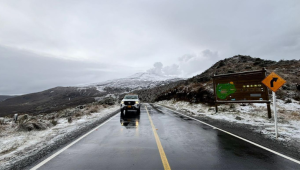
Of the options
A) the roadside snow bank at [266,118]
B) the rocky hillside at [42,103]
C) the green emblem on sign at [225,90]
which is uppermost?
the green emblem on sign at [225,90]

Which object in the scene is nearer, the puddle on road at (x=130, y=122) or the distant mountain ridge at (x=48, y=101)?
the puddle on road at (x=130, y=122)

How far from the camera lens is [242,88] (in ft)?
43.4

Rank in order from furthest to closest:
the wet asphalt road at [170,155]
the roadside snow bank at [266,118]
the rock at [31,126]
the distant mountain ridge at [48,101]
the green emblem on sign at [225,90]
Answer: the distant mountain ridge at [48,101] → the green emblem on sign at [225,90] → the rock at [31,126] → the roadside snow bank at [266,118] → the wet asphalt road at [170,155]

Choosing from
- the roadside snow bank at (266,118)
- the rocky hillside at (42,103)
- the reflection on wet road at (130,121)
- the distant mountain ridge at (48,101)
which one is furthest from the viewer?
the distant mountain ridge at (48,101)

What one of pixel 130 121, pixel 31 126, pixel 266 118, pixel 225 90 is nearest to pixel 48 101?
pixel 31 126

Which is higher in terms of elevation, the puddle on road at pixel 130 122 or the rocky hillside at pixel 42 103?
the puddle on road at pixel 130 122

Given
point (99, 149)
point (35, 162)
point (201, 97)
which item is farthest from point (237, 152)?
point (201, 97)

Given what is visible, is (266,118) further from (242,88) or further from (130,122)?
(130,122)

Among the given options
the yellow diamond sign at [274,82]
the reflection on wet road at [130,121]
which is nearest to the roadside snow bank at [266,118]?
the yellow diamond sign at [274,82]

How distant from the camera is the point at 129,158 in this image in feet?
14.5

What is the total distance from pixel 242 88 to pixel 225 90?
147cm

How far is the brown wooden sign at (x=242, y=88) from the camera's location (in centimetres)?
1212

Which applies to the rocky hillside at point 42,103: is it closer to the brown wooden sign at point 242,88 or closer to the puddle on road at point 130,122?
Answer: the puddle on road at point 130,122

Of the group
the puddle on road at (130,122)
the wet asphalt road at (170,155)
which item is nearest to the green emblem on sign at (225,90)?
the puddle on road at (130,122)
